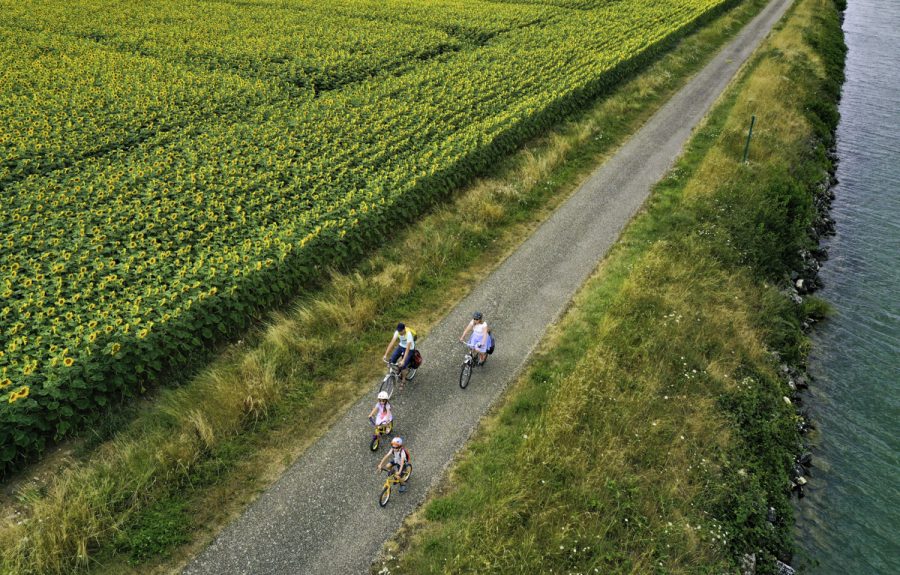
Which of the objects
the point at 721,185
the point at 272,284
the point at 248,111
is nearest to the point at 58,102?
the point at 248,111

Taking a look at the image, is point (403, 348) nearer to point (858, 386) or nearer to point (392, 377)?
point (392, 377)

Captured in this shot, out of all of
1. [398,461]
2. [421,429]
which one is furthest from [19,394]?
[421,429]

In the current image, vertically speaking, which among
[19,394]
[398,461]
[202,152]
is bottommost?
[398,461]

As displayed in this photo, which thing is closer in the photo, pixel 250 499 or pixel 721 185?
pixel 250 499

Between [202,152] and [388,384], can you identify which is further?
[202,152]

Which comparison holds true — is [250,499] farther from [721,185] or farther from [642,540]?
[721,185]

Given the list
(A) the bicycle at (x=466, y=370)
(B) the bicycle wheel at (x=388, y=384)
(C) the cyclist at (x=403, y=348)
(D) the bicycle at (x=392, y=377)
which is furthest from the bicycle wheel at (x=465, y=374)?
(B) the bicycle wheel at (x=388, y=384)

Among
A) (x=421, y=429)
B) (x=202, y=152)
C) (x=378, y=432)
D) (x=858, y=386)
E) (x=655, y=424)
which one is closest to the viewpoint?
(x=378, y=432)
